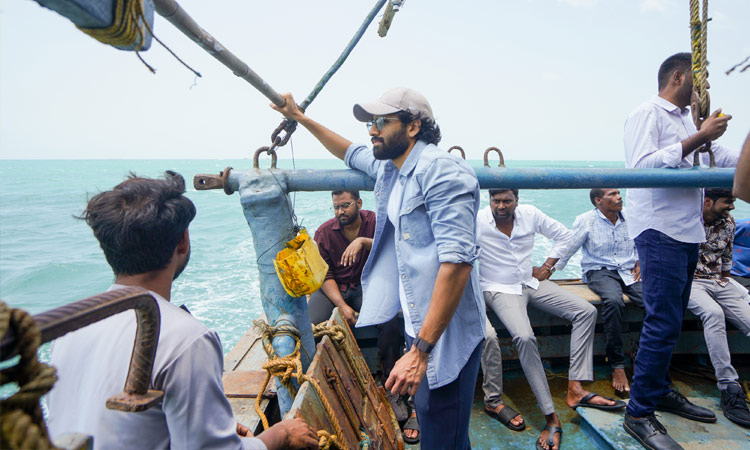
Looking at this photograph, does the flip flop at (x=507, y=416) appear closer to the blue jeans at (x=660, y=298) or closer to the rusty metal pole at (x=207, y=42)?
the blue jeans at (x=660, y=298)

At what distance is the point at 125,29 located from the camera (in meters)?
0.70

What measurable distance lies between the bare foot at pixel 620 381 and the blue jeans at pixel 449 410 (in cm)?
173

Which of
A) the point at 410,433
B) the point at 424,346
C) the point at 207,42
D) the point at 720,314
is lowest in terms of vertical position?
the point at 410,433

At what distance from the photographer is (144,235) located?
3.58 ft

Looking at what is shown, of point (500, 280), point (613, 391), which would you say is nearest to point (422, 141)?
point (500, 280)

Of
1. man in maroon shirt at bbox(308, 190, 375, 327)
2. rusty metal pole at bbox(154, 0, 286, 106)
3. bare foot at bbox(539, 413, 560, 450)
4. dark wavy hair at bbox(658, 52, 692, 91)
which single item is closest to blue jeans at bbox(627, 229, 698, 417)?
bare foot at bbox(539, 413, 560, 450)

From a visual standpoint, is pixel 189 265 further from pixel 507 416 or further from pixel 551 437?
pixel 551 437

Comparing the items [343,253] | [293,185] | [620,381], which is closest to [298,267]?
[293,185]

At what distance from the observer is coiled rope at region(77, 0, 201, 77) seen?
683mm

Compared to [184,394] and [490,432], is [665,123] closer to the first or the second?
[490,432]

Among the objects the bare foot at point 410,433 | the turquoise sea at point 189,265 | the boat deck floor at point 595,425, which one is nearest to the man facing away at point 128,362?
the bare foot at point 410,433

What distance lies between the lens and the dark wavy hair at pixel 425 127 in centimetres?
167

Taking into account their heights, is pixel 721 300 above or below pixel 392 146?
below

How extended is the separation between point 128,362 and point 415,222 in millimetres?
1021
